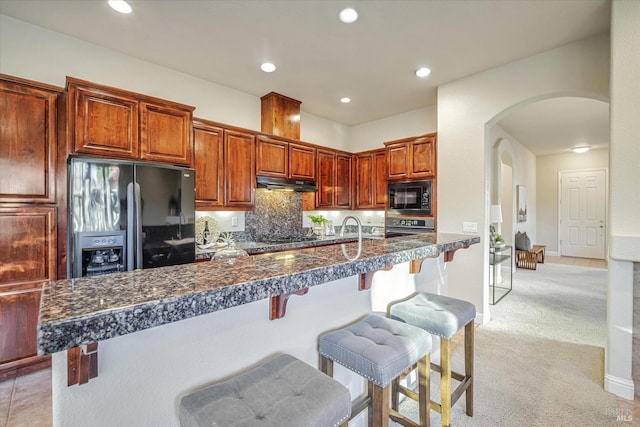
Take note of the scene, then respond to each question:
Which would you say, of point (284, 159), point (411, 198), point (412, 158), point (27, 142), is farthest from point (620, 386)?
point (27, 142)

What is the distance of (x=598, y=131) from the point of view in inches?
223

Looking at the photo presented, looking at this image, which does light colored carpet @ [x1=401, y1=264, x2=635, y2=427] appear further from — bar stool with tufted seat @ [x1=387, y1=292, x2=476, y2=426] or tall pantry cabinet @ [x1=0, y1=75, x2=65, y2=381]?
tall pantry cabinet @ [x1=0, y1=75, x2=65, y2=381]

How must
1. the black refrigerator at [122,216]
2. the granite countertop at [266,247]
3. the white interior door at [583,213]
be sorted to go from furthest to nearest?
the white interior door at [583,213] < the granite countertop at [266,247] < the black refrigerator at [122,216]

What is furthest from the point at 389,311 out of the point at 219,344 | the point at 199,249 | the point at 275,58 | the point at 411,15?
the point at 275,58

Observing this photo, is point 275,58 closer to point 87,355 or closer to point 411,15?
point 411,15

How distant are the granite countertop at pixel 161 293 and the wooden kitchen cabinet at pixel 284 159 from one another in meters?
2.70

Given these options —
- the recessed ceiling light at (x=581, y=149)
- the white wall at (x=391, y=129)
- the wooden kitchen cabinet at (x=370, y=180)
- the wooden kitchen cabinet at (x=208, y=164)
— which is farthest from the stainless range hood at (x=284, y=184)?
the recessed ceiling light at (x=581, y=149)

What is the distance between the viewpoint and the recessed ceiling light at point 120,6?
222cm

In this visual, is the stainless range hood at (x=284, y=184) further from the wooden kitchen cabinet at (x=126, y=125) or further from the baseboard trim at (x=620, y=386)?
the baseboard trim at (x=620, y=386)

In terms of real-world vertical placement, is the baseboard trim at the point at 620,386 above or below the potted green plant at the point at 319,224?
below

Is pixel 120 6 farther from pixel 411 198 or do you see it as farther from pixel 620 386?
pixel 620 386

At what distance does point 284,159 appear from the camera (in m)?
4.00

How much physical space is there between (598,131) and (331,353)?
7.37m

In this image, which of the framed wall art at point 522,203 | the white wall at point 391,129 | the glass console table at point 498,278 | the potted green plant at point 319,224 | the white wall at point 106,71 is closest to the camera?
the white wall at point 106,71
